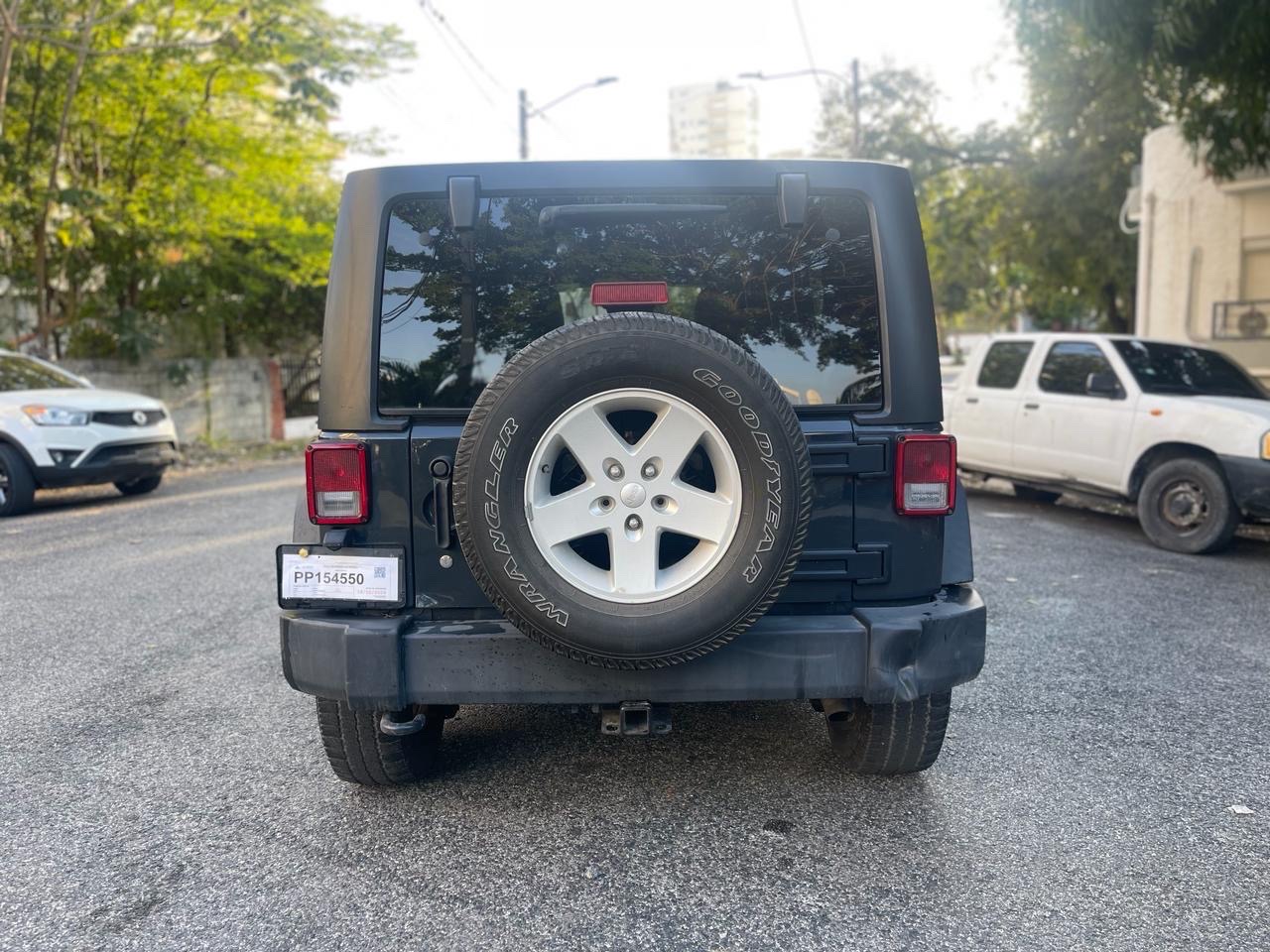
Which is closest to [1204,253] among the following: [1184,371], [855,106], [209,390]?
[1184,371]

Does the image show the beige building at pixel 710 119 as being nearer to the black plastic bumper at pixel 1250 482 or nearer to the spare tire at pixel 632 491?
the black plastic bumper at pixel 1250 482

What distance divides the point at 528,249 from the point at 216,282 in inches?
667

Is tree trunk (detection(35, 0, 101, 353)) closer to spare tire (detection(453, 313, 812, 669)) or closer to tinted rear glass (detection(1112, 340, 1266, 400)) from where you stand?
tinted rear glass (detection(1112, 340, 1266, 400))

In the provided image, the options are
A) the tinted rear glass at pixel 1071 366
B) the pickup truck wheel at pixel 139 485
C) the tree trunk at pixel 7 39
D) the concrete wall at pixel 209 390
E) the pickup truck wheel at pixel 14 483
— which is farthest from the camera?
the concrete wall at pixel 209 390

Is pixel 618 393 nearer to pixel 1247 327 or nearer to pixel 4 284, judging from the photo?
pixel 1247 327

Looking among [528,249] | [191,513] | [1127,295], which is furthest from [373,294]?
[1127,295]

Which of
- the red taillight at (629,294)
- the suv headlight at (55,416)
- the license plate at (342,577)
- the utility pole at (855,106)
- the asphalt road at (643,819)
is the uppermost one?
the utility pole at (855,106)

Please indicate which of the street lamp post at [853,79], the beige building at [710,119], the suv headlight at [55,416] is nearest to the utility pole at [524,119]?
the street lamp post at [853,79]

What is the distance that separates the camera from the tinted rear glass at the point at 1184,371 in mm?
8203

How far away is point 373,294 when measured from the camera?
3.13m

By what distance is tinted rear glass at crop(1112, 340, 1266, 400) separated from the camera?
8203 mm

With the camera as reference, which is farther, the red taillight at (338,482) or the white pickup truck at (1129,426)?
the white pickup truck at (1129,426)

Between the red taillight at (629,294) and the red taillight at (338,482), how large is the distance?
82 cm

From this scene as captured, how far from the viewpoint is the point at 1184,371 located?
838 centimetres
